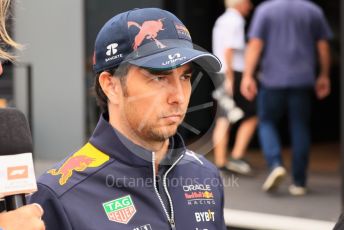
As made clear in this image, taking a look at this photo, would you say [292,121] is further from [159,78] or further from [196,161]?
[159,78]

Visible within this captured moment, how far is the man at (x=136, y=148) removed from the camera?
2045 mm

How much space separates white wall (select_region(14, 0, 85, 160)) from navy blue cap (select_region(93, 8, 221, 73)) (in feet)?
20.2

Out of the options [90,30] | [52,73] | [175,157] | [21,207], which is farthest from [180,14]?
[21,207]

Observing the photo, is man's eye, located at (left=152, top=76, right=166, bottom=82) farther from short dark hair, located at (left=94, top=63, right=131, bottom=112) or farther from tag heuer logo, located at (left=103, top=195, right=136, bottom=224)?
tag heuer logo, located at (left=103, top=195, right=136, bottom=224)

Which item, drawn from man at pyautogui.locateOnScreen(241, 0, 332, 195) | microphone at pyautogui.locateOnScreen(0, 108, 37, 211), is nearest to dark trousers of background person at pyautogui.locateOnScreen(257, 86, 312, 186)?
man at pyautogui.locateOnScreen(241, 0, 332, 195)

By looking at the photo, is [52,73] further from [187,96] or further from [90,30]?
[187,96]

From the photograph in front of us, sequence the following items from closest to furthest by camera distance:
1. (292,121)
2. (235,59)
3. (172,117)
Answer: (172,117) < (292,121) < (235,59)

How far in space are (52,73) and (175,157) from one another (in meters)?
6.38

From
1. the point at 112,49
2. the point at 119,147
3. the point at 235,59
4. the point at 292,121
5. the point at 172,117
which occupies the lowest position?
the point at 292,121

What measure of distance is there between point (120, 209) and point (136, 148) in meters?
0.18

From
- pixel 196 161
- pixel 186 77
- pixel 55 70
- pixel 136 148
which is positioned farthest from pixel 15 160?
pixel 55 70

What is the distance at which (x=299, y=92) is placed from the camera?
20.9 feet

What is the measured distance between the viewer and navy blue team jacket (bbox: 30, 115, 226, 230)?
2029mm

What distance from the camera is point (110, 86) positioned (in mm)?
2172
